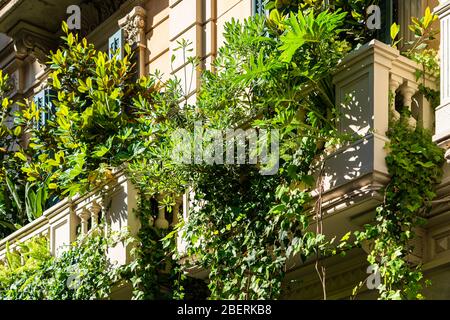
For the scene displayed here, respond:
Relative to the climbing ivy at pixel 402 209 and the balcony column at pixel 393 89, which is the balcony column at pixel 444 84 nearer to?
the climbing ivy at pixel 402 209

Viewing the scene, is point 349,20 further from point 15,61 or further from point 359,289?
point 15,61

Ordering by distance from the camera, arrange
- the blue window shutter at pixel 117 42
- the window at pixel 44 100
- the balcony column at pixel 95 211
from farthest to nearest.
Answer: the window at pixel 44 100, the blue window shutter at pixel 117 42, the balcony column at pixel 95 211

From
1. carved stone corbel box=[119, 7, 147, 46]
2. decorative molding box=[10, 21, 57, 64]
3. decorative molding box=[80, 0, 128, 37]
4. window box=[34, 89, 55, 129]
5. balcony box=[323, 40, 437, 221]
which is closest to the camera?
balcony box=[323, 40, 437, 221]

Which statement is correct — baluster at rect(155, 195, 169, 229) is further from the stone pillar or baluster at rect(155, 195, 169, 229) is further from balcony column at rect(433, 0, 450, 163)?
balcony column at rect(433, 0, 450, 163)

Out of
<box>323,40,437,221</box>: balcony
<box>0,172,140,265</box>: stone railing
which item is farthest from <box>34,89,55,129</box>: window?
<box>323,40,437,221</box>: balcony

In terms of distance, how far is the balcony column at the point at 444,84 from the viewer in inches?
473

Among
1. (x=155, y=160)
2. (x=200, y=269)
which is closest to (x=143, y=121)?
(x=155, y=160)

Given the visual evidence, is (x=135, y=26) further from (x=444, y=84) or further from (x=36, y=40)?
(x=444, y=84)

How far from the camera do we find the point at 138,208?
14.8 m

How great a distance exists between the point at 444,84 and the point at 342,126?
3.26 ft

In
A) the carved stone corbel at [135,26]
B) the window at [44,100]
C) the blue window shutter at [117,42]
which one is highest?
the carved stone corbel at [135,26]

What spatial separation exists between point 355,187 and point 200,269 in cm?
230

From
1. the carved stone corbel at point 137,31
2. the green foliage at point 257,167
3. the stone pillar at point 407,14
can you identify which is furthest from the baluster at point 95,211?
the stone pillar at point 407,14

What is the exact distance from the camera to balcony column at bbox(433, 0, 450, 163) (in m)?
12.0
